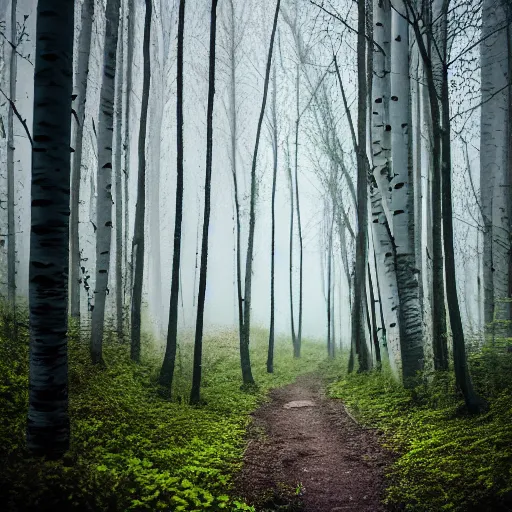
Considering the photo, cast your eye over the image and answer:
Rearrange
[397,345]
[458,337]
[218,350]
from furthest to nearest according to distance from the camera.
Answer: [218,350] → [397,345] → [458,337]

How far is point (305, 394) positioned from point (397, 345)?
3517 mm

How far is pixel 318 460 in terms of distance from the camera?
5.14m

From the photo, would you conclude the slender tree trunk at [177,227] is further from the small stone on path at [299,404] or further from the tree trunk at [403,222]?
the tree trunk at [403,222]

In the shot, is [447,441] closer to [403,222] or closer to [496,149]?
[403,222]

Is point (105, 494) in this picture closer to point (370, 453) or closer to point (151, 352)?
point (370, 453)

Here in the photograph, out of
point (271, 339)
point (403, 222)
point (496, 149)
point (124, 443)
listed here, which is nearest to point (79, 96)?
point (403, 222)

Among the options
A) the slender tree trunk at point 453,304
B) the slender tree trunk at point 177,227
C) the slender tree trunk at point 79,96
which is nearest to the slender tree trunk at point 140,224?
the slender tree trunk at point 177,227

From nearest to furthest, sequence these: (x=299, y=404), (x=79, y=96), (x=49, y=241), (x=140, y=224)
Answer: (x=49, y=241) < (x=299, y=404) < (x=140, y=224) < (x=79, y=96)

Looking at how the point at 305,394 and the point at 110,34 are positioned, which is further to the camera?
the point at 305,394

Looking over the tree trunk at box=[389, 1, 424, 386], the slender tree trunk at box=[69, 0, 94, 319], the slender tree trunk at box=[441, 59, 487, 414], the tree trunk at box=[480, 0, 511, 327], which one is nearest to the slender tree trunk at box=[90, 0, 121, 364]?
the slender tree trunk at box=[69, 0, 94, 319]

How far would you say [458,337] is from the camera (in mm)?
4848

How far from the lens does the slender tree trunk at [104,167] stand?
7.84 meters

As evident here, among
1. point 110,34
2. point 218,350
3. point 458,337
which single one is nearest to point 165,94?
point 110,34

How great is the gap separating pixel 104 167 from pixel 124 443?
5537 mm
